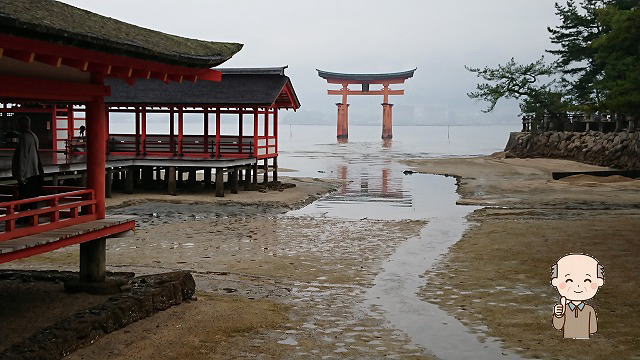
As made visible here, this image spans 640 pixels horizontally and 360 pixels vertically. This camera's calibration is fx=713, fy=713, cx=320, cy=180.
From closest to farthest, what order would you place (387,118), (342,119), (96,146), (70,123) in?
1. (96,146)
2. (70,123)
3. (342,119)
4. (387,118)

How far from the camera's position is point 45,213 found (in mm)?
10516

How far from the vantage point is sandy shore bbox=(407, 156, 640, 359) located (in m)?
9.73

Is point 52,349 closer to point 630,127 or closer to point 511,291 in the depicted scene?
point 511,291

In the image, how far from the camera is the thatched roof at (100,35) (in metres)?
8.30

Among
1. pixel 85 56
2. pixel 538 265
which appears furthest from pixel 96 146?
pixel 538 265

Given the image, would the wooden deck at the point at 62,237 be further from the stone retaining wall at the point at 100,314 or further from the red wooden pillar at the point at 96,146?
the stone retaining wall at the point at 100,314

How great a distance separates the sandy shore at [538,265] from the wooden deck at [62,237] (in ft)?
17.7

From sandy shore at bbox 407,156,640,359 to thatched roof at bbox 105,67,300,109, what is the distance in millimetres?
9574

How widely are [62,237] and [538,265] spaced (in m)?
9.44

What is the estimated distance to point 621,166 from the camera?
1597 inches

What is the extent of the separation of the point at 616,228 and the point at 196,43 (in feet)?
40.7

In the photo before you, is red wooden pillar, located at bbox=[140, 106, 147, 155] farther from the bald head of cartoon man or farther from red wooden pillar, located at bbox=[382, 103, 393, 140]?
red wooden pillar, located at bbox=[382, 103, 393, 140]

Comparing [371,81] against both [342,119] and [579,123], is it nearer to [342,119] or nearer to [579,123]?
[342,119]

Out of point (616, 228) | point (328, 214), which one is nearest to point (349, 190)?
point (328, 214)
